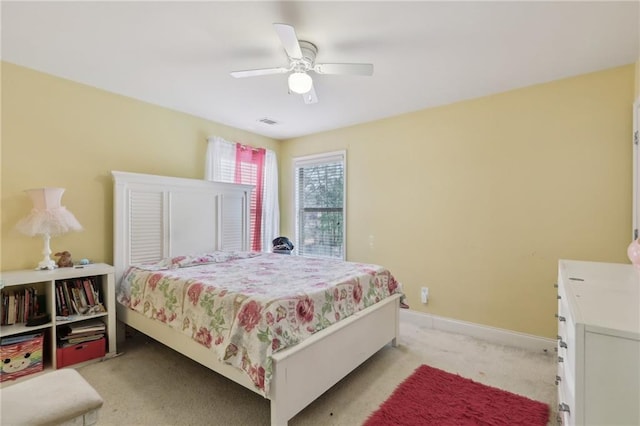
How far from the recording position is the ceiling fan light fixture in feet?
6.62

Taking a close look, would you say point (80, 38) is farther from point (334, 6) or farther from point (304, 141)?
point (304, 141)

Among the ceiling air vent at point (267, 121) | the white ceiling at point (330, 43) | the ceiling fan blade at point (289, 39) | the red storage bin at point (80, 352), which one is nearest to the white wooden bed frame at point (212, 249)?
the red storage bin at point (80, 352)

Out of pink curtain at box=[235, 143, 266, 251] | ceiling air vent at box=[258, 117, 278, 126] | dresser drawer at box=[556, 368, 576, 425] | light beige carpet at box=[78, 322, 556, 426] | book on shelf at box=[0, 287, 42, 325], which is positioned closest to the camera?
dresser drawer at box=[556, 368, 576, 425]

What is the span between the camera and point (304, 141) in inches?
175

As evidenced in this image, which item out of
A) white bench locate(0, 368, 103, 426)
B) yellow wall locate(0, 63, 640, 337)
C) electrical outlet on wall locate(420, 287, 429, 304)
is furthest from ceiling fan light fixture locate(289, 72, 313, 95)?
electrical outlet on wall locate(420, 287, 429, 304)

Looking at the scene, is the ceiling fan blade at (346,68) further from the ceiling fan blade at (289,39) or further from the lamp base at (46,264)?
the lamp base at (46,264)

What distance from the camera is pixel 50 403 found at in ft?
3.76

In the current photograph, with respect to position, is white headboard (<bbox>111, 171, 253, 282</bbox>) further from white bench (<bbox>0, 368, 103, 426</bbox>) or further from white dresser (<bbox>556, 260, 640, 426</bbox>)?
white dresser (<bbox>556, 260, 640, 426</bbox>)

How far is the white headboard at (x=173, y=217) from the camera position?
2.84 m

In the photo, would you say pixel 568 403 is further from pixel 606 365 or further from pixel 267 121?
pixel 267 121

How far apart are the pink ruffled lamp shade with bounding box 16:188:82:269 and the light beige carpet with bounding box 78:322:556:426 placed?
105 centimetres

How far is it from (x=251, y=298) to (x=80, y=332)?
1.68 metres

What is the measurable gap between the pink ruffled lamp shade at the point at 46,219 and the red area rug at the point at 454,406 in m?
2.63

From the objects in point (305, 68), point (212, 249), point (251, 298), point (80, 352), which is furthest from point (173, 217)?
point (305, 68)
